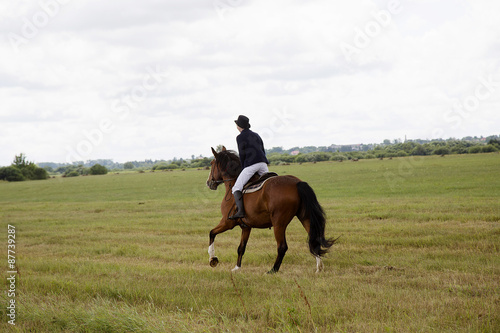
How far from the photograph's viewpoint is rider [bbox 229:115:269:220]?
797 cm

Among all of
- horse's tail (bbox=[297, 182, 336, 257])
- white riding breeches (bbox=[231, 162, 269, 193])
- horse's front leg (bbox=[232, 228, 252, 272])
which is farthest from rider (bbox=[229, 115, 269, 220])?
horse's tail (bbox=[297, 182, 336, 257])

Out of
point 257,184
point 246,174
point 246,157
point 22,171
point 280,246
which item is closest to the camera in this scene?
point 280,246

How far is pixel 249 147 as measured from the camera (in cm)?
805

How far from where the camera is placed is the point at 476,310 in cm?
468

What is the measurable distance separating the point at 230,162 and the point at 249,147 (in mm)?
969

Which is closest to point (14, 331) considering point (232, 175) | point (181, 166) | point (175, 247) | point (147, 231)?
point (232, 175)

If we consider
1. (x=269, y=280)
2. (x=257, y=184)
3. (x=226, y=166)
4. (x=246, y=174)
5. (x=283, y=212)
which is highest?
(x=226, y=166)

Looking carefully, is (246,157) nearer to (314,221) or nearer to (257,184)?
(257,184)

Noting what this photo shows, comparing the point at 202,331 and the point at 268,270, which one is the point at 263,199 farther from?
the point at 202,331

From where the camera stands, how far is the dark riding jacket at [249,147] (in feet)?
26.3

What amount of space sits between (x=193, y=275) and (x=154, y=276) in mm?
753

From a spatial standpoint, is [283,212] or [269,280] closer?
[269,280]

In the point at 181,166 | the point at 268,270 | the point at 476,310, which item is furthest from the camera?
the point at 181,166

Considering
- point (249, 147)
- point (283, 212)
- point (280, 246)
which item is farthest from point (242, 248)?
point (249, 147)
